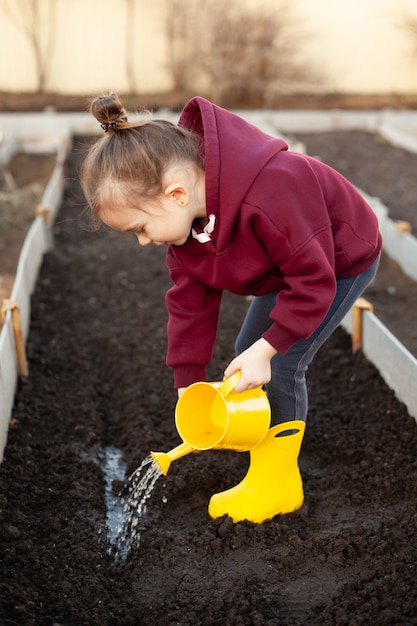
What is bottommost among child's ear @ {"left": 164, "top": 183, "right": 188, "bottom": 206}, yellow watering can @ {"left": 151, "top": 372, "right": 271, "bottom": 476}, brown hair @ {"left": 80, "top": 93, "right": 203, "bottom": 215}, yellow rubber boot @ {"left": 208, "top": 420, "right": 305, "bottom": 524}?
yellow rubber boot @ {"left": 208, "top": 420, "right": 305, "bottom": 524}

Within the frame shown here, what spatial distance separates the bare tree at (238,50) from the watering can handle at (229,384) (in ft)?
31.8

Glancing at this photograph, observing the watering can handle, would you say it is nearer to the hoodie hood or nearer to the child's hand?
the child's hand

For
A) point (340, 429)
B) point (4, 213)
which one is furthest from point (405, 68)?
point (340, 429)

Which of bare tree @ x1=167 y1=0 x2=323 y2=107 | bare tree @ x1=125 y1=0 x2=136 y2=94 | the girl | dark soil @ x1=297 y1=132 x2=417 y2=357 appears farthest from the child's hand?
bare tree @ x1=125 y1=0 x2=136 y2=94

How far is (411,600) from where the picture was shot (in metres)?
2.18

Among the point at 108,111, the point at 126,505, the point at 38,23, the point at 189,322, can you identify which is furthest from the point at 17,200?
the point at 38,23

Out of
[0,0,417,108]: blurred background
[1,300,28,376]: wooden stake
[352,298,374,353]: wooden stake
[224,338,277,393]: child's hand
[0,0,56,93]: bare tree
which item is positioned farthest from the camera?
[0,0,56,93]: bare tree

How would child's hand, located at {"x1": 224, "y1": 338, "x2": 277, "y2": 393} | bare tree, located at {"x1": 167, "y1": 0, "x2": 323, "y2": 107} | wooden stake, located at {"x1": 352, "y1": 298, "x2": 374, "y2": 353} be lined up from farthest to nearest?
bare tree, located at {"x1": 167, "y1": 0, "x2": 323, "y2": 107}
wooden stake, located at {"x1": 352, "y1": 298, "x2": 374, "y2": 353}
child's hand, located at {"x1": 224, "y1": 338, "x2": 277, "y2": 393}

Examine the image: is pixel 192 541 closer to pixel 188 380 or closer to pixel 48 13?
pixel 188 380

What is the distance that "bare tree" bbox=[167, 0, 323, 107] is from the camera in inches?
444

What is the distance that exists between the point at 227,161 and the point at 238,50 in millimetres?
9951

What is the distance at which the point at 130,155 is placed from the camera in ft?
6.57

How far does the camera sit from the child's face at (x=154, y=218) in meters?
2.06

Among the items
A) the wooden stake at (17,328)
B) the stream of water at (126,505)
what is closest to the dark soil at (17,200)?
the wooden stake at (17,328)
